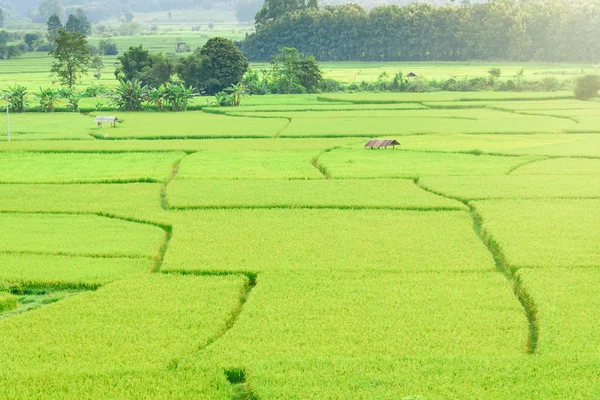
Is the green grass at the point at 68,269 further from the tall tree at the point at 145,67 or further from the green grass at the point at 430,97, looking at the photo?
the tall tree at the point at 145,67

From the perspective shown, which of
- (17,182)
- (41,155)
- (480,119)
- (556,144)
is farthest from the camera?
(480,119)

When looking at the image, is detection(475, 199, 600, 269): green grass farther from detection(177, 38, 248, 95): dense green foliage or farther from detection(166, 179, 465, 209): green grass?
detection(177, 38, 248, 95): dense green foliage

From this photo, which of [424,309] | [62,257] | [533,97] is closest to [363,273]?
[424,309]

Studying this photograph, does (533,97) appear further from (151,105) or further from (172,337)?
(172,337)

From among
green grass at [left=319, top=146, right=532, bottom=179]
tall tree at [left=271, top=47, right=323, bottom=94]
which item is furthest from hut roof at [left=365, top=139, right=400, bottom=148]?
tall tree at [left=271, top=47, right=323, bottom=94]

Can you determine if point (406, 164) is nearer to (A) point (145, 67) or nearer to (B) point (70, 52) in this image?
(A) point (145, 67)

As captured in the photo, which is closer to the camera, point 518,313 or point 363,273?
point 518,313
